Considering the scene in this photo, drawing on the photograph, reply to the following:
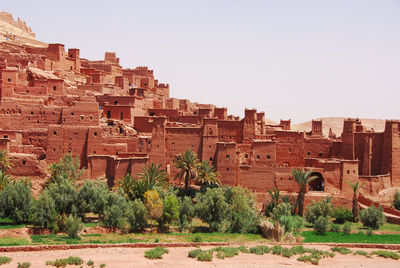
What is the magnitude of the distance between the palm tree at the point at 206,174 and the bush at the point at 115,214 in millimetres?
6008

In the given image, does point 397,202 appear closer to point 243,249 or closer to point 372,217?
point 372,217

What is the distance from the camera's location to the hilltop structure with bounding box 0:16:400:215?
38.0 m

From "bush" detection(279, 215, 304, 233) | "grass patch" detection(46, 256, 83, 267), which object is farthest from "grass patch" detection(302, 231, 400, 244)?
"grass patch" detection(46, 256, 83, 267)

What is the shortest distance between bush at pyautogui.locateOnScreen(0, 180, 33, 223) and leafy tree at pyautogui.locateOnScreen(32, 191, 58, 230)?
3.07ft

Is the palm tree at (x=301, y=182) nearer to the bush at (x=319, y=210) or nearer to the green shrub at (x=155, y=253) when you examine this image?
the bush at (x=319, y=210)

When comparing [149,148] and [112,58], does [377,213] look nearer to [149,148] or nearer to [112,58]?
[149,148]

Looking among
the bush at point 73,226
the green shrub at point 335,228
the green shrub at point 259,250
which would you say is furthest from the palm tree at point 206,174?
the bush at point 73,226

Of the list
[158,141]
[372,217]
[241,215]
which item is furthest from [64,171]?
[372,217]

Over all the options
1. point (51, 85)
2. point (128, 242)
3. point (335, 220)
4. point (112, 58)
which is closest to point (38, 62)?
point (51, 85)

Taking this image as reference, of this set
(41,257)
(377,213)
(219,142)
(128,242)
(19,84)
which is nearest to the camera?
(41,257)

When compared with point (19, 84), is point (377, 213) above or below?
below

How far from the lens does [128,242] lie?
30.7m

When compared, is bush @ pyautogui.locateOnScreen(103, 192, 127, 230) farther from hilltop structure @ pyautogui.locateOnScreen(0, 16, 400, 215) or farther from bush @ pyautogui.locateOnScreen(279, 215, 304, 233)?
bush @ pyautogui.locateOnScreen(279, 215, 304, 233)

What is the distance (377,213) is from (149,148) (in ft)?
53.6
